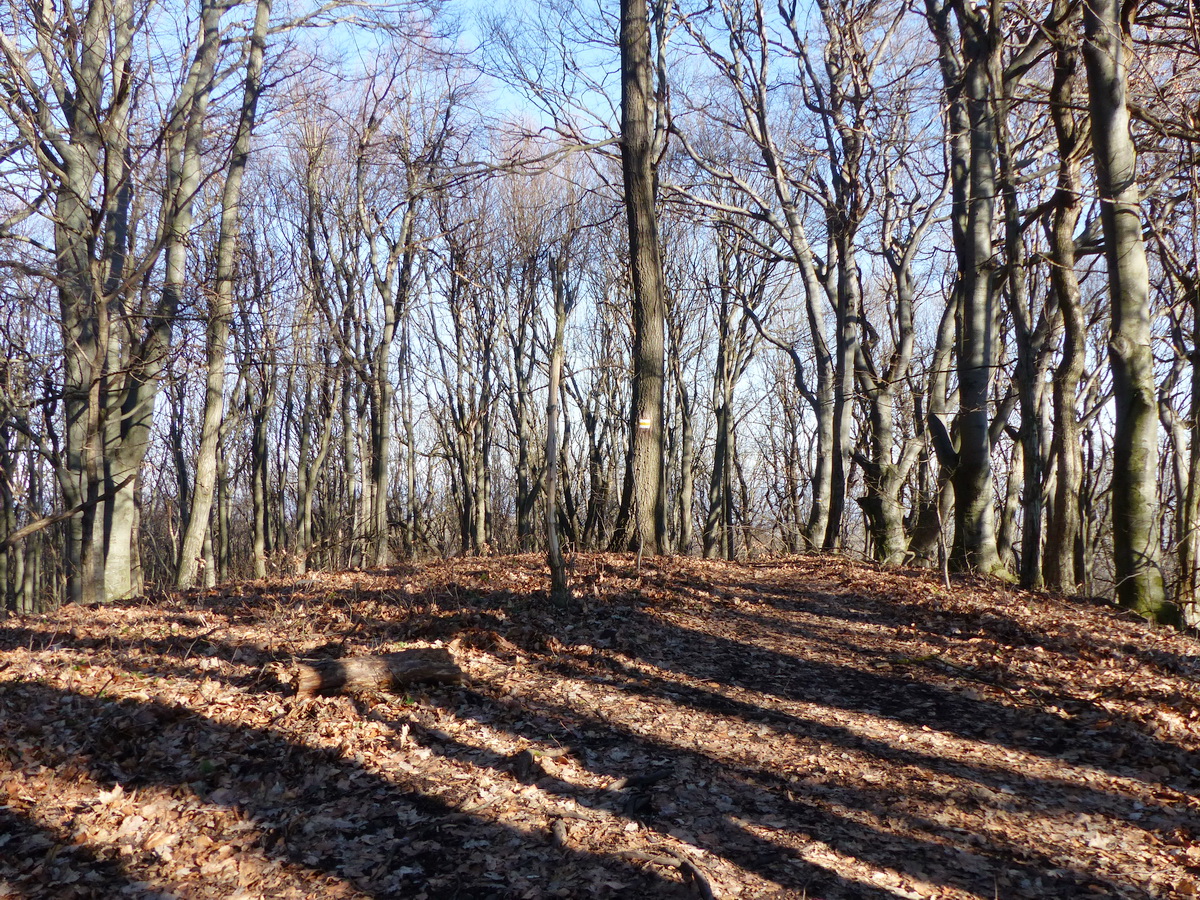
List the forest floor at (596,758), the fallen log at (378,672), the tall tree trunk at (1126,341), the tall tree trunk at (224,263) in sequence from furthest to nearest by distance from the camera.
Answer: the tall tree trunk at (224,263)
the tall tree trunk at (1126,341)
the fallen log at (378,672)
the forest floor at (596,758)

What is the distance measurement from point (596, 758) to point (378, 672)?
1.63 meters

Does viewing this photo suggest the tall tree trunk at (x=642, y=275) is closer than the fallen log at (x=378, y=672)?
No

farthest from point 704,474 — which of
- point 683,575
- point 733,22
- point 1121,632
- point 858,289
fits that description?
point 1121,632

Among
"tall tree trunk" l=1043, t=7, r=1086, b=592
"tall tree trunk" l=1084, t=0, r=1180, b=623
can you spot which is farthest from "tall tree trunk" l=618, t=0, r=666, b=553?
"tall tree trunk" l=1084, t=0, r=1180, b=623

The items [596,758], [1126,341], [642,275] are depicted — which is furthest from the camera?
[642,275]

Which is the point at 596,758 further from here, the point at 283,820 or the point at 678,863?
the point at 283,820

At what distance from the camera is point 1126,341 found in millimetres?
7293

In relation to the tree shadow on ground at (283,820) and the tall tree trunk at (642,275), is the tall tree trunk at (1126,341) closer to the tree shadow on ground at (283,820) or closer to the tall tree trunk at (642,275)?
the tall tree trunk at (642,275)

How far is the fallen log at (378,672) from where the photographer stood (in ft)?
16.6

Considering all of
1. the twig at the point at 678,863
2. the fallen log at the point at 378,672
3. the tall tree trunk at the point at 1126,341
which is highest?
the tall tree trunk at the point at 1126,341

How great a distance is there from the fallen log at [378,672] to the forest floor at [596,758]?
0.08 m

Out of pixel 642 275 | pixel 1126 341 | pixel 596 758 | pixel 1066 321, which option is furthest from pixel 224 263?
pixel 1126 341

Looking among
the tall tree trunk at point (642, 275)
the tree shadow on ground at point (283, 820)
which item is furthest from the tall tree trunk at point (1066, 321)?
the tree shadow on ground at point (283, 820)

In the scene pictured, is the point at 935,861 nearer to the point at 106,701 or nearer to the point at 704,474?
the point at 106,701
